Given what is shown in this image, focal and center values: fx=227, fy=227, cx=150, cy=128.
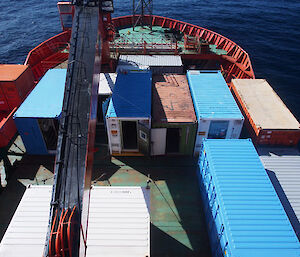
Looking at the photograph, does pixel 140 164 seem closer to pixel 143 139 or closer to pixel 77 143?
pixel 143 139

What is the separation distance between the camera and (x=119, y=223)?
1047 centimetres

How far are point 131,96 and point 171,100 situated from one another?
3.18m

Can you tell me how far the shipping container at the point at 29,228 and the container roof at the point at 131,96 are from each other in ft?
22.4

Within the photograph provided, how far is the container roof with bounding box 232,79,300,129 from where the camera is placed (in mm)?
16203

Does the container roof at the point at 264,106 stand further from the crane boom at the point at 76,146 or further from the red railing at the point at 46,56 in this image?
the red railing at the point at 46,56

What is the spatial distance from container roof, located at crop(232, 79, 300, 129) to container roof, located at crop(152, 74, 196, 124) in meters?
4.63

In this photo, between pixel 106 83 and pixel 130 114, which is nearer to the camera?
pixel 130 114

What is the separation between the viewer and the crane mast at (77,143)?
8.02 m

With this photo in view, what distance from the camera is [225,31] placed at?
46.2 m

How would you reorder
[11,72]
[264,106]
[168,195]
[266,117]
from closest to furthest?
[168,195] < [266,117] < [264,106] < [11,72]

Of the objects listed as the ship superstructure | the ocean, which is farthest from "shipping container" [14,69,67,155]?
the ocean

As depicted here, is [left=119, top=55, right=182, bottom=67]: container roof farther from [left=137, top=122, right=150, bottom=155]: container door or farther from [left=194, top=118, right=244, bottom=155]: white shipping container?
[left=194, top=118, right=244, bottom=155]: white shipping container

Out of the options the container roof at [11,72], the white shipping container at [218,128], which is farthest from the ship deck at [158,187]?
the container roof at [11,72]

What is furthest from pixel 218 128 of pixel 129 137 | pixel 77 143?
pixel 77 143
